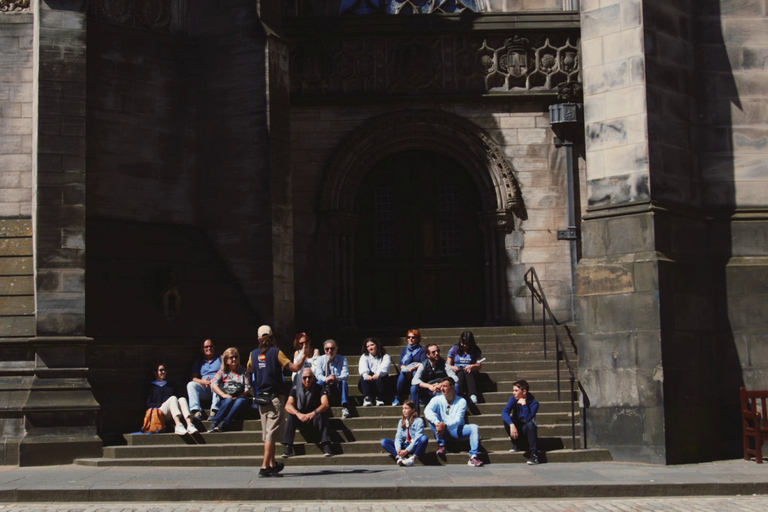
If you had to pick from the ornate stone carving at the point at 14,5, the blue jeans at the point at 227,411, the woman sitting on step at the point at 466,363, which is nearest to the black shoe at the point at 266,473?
the blue jeans at the point at 227,411

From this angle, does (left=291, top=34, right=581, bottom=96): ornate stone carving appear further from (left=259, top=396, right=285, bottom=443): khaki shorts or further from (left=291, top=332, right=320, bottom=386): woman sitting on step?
(left=259, top=396, right=285, bottom=443): khaki shorts

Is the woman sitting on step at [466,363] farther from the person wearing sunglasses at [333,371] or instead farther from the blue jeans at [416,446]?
the blue jeans at [416,446]

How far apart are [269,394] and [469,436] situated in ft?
9.44

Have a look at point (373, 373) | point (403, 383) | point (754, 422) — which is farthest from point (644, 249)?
point (373, 373)

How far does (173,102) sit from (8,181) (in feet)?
11.7

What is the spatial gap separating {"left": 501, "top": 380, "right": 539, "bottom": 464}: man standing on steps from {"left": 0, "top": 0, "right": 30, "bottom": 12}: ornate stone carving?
9.75 metres

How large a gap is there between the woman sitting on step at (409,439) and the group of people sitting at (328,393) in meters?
0.01

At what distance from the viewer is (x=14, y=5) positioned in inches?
669

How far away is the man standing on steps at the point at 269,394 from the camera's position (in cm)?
1234

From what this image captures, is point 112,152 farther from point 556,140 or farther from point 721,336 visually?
point 721,336

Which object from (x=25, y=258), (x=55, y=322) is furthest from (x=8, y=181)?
(x=55, y=322)

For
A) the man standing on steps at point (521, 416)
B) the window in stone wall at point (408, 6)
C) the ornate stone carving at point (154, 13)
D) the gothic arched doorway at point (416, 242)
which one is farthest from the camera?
the window in stone wall at point (408, 6)

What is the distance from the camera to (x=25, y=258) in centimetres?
1602

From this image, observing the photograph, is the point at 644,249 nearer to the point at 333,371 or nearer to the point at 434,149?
the point at 333,371
